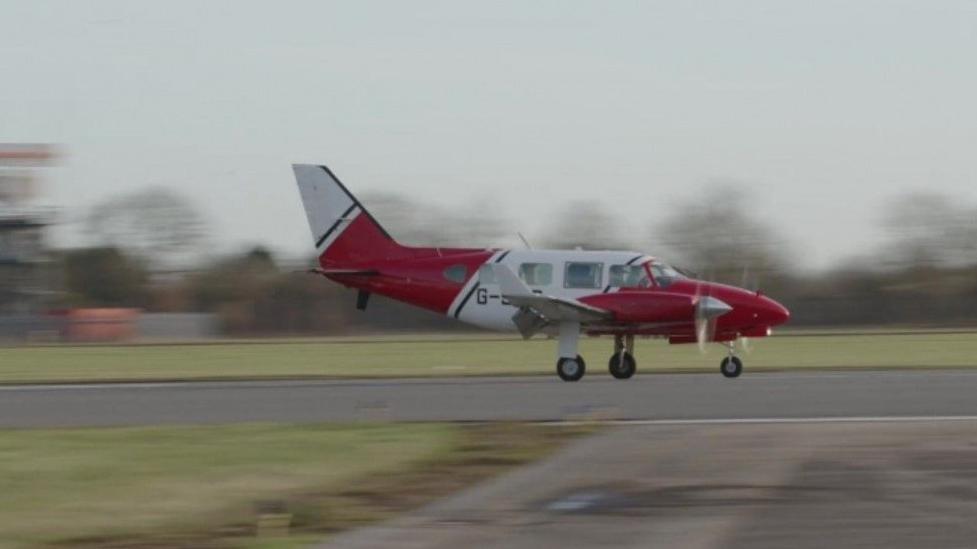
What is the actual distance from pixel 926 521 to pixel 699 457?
388 centimetres

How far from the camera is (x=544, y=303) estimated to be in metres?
27.4

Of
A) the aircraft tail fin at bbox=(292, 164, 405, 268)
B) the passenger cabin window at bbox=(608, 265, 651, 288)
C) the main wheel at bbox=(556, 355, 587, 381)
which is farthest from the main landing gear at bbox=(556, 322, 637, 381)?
the aircraft tail fin at bbox=(292, 164, 405, 268)

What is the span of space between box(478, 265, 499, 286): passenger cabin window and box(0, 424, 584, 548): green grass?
34.7 ft

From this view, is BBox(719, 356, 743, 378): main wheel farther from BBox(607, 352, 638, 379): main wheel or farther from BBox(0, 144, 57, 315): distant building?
BBox(0, 144, 57, 315): distant building

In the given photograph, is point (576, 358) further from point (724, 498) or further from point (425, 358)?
point (724, 498)

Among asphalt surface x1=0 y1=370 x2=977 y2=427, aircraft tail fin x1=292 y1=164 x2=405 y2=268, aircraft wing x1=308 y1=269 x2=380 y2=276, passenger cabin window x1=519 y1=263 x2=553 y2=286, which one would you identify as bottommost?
asphalt surface x1=0 y1=370 x2=977 y2=427

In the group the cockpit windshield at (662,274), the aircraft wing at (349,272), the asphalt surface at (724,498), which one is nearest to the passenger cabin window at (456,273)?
the aircraft wing at (349,272)

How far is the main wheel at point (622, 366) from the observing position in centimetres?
2822

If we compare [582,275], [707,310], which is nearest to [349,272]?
[582,275]

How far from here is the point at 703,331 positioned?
92.3 feet

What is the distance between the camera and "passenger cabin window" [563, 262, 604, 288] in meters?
28.4

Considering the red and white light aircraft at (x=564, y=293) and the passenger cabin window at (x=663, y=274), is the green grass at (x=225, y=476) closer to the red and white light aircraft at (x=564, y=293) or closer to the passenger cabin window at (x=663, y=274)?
the red and white light aircraft at (x=564, y=293)

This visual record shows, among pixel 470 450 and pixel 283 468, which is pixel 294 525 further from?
pixel 470 450

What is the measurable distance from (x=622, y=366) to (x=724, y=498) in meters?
16.1
